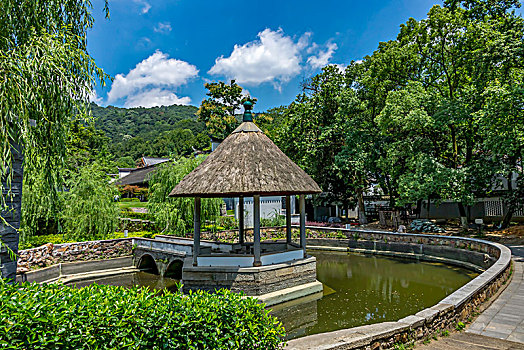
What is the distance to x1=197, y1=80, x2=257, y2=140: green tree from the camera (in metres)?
34.6

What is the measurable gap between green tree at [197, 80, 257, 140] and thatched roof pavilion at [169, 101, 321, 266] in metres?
22.9

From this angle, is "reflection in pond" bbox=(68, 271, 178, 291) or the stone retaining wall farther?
"reflection in pond" bbox=(68, 271, 178, 291)

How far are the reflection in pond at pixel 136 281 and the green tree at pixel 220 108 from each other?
2060cm

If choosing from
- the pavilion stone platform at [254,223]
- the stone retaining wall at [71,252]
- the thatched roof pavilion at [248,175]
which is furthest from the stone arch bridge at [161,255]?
the thatched roof pavilion at [248,175]

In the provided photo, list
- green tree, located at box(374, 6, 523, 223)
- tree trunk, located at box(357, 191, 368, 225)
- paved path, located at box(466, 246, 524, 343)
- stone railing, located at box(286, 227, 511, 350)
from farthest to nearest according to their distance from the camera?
tree trunk, located at box(357, 191, 368, 225) < green tree, located at box(374, 6, 523, 223) < paved path, located at box(466, 246, 524, 343) < stone railing, located at box(286, 227, 511, 350)

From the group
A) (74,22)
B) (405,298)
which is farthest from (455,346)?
(74,22)

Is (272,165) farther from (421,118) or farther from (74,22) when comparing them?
(421,118)

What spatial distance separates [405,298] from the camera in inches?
416

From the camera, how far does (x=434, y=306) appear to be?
243 inches

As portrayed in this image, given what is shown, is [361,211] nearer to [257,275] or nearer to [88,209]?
[257,275]

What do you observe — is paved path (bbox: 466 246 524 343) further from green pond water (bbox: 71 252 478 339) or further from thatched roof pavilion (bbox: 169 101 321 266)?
thatched roof pavilion (bbox: 169 101 321 266)

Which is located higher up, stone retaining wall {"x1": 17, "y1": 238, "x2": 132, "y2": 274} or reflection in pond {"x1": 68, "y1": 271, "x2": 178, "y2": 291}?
stone retaining wall {"x1": 17, "y1": 238, "x2": 132, "y2": 274}

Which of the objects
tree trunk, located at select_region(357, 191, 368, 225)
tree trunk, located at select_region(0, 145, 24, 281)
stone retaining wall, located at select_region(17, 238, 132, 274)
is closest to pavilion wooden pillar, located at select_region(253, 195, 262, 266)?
tree trunk, located at select_region(0, 145, 24, 281)

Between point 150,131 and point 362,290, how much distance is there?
271 ft
